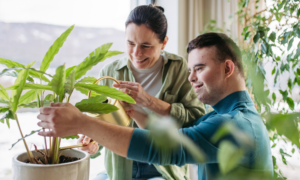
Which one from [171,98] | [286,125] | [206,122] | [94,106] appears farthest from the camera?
[171,98]

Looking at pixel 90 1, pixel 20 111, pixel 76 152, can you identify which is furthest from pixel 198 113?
pixel 90 1

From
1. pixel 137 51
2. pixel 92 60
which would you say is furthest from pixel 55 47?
pixel 137 51

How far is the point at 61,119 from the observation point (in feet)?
2.04

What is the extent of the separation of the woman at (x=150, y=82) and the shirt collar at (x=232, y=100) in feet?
0.81

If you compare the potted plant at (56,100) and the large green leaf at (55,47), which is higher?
the large green leaf at (55,47)

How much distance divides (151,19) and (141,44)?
137 mm

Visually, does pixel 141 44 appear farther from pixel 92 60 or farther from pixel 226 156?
pixel 226 156

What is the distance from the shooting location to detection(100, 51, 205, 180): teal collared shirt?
121cm

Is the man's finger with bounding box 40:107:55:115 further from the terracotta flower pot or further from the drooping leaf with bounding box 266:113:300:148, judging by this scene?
the drooping leaf with bounding box 266:113:300:148

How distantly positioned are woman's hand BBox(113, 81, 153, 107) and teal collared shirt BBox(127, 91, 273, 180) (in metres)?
0.32

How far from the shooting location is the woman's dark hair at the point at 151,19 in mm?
1193

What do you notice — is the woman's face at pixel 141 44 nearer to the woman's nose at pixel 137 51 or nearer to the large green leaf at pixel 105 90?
the woman's nose at pixel 137 51

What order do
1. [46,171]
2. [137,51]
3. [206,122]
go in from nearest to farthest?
1. [46,171]
2. [206,122]
3. [137,51]

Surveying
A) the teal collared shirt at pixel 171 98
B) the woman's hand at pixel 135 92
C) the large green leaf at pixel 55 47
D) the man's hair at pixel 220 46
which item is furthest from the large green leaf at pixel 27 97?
the man's hair at pixel 220 46
